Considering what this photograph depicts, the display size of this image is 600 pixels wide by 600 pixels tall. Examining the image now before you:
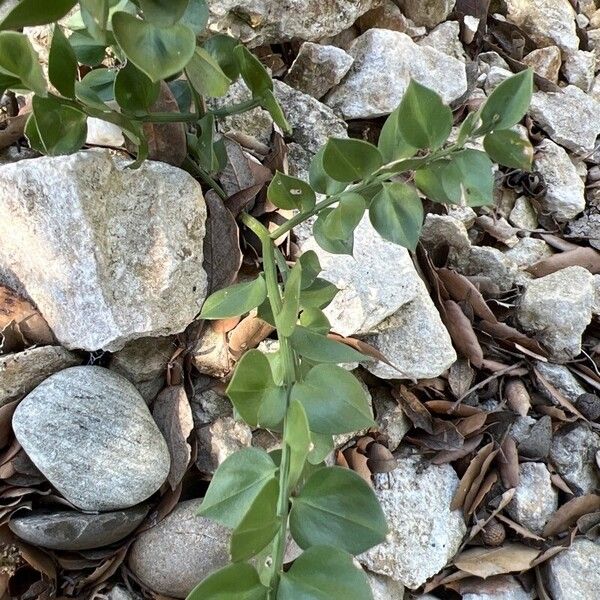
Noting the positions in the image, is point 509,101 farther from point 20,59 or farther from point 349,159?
point 20,59

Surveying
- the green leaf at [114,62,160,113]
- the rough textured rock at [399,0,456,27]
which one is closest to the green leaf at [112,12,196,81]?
the green leaf at [114,62,160,113]

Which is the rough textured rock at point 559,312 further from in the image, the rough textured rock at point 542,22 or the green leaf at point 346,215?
the rough textured rock at point 542,22

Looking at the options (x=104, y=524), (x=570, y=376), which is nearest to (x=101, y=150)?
(x=104, y=524)

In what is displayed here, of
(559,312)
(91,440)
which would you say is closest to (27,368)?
(91,440)

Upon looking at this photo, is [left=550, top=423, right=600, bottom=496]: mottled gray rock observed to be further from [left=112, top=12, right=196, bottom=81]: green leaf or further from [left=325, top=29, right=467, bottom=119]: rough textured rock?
[left=112, top=12, right=196, bottom=81]: green leaf

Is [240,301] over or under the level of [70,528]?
over

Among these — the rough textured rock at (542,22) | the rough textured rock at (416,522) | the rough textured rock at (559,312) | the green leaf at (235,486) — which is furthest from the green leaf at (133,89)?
the rough textured rock at (542,22)

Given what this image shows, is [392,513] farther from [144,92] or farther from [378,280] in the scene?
[144,92]
